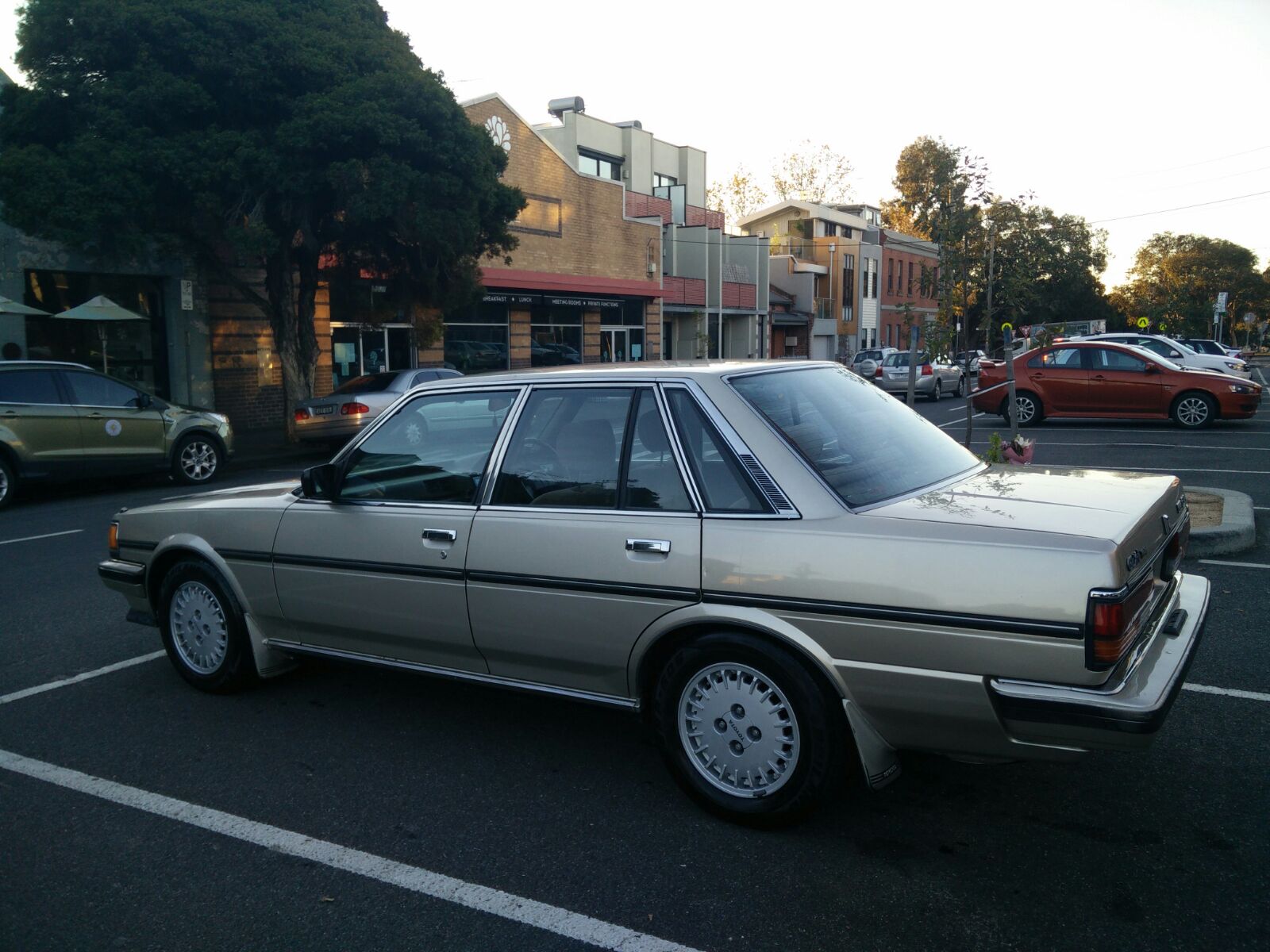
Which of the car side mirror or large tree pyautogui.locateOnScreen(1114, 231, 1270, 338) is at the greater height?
large tree pyautogui.locateOnScreen(1114, 231, 1270, 338)

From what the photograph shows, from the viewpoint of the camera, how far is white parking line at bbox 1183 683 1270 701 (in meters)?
4.85

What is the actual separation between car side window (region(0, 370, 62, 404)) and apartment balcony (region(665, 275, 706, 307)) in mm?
26924

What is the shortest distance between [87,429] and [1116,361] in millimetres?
16970

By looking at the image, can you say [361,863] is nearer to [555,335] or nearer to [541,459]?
[541,459]

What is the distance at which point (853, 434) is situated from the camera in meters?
4.12

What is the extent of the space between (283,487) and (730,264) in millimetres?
41244

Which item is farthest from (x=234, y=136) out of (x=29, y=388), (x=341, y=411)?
(x=29, y=388)

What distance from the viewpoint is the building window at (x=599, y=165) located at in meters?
39.4

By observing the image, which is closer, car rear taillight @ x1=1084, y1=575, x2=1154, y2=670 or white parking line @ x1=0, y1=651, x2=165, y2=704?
car rear taillight @ x1=1084, y1=575, x2=1154, y2=670

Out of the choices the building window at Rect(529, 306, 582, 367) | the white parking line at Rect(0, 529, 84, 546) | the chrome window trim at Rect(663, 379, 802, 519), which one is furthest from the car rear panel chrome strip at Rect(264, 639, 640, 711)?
the building window at Rect(529, 306, 582, 367)

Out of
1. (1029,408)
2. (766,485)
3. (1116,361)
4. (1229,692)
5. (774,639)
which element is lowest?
(1229,692)

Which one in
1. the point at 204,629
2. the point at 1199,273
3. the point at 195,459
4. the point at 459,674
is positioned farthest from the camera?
the point at 1199,273

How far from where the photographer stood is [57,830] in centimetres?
377

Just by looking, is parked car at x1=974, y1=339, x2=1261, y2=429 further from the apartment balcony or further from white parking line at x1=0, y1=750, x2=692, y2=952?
the apartment balcony
